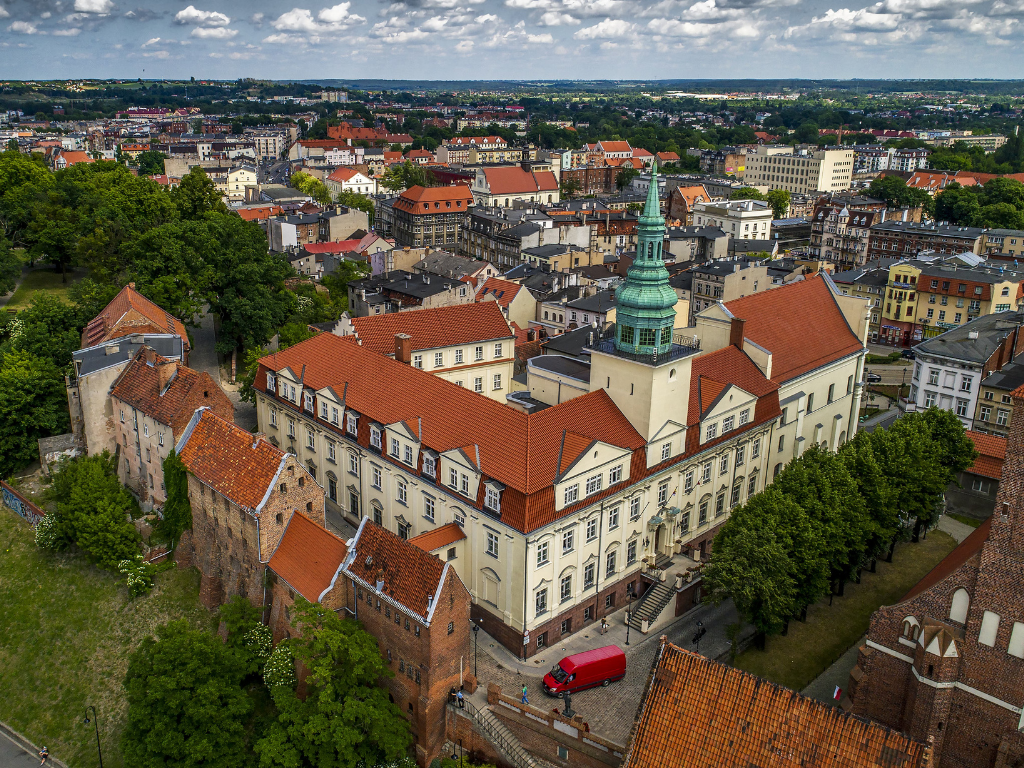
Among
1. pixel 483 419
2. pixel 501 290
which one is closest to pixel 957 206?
pixel 501 290

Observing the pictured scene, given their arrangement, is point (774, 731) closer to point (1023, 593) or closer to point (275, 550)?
point (1023, 593)

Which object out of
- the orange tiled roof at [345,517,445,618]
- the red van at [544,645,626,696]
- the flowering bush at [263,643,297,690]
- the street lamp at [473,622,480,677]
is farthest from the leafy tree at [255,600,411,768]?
the red van at [544,645,626,696]

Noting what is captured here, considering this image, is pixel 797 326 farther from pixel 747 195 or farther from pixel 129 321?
pixel 747 195

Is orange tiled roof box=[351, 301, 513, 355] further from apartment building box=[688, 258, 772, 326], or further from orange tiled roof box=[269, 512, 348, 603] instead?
apartment building box=[688, 258, 772, 326]

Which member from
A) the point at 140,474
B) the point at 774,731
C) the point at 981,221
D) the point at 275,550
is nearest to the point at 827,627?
the point at 774,731

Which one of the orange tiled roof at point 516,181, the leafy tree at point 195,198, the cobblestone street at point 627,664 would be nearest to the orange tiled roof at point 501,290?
the leafy tree at point 195,198
